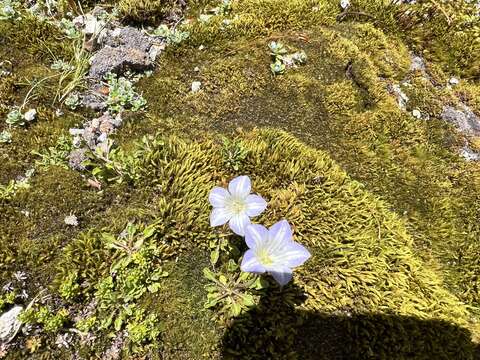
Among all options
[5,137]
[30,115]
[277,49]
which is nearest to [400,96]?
[277,49]

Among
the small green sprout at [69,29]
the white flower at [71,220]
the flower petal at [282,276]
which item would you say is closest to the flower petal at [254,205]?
the flower petal at [282,276]

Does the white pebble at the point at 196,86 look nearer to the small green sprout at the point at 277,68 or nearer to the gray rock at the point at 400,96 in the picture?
the small green sprout at the point at 277,68

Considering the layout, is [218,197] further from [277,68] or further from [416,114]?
[416,114]

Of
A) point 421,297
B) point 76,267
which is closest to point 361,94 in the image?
point 421,297

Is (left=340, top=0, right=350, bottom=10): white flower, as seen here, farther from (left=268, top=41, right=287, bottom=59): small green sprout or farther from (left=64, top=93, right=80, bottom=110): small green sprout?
(left=64, top=93, right=80, bottom=110): small green sprout

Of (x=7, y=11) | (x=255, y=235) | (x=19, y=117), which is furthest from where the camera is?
(x=7, y=11)

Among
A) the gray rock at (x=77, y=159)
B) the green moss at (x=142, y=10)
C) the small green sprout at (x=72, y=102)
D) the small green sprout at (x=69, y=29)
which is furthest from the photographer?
the green moss at (x=142, y=10)
